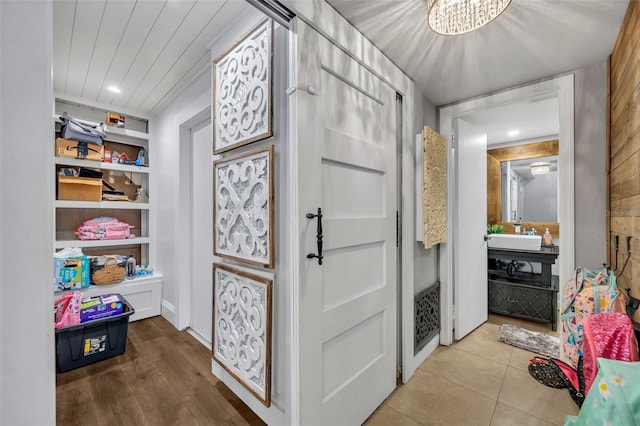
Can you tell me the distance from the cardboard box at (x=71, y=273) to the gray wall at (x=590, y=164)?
14.5 feet

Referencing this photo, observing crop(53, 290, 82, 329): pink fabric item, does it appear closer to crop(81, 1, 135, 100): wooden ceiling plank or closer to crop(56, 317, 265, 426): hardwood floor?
crop(56, 317, 265, 426): hardwood floor

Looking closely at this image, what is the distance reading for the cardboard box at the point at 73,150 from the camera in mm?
2725

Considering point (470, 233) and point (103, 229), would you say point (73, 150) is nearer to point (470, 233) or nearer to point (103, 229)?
point (103, 229)

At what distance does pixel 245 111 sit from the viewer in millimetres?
1600

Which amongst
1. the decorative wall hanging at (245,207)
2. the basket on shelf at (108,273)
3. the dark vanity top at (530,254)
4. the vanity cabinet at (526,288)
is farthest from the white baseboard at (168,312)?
the dark vanity top at (530,254)

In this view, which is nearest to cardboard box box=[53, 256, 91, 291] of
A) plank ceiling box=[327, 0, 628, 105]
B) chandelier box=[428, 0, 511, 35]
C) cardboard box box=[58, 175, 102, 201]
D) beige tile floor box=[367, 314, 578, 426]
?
cardboard box box=[58, 175, 102, 201]

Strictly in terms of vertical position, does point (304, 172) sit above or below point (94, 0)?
below

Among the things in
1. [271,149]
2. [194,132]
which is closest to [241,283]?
[271,149]

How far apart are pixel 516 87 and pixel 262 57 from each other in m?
2.16

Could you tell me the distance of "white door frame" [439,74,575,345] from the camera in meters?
1.99

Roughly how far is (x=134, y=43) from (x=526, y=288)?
4435mm

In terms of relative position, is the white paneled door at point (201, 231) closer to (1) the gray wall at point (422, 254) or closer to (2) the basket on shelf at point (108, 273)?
(2) the basket on shelf at point (108, 273)

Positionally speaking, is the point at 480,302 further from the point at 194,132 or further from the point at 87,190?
the point at 87,190

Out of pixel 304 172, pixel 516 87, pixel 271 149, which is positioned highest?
pixel 516 87
